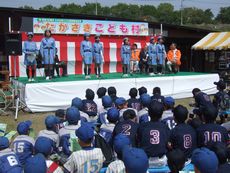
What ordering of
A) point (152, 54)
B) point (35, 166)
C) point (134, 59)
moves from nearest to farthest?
point (35, 166)
point (152, 54)
point (134, 59)

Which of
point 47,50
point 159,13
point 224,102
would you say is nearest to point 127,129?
point 224,102

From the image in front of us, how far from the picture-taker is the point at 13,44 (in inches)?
445

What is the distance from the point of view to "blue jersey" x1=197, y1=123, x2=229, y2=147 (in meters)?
4.39

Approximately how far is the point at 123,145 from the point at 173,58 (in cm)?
1157

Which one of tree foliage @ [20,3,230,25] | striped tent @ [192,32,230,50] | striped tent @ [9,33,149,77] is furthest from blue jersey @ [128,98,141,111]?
tree foliage @ [20,3,230,25]

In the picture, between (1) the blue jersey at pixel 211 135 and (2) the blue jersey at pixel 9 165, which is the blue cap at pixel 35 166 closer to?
(2) the blue jersey at pixel 9 165

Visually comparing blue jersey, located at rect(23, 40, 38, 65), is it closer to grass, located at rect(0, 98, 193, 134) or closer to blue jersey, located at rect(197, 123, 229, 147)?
grass, located at rect(0, 98, 193, 134)

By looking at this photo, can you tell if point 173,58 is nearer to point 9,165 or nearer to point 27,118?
point 27,118

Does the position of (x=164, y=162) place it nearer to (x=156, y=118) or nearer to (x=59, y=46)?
(x=156, y=118)

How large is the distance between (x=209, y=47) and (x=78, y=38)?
7538 millimetres

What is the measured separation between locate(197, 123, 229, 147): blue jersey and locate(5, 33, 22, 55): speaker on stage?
818cm

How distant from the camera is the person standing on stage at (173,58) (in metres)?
14.7

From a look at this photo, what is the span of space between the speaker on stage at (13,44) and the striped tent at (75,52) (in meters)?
4.36

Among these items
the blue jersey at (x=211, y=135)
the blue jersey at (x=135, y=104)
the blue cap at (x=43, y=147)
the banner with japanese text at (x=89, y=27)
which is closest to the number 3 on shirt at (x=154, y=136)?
the blue jersey at (x=211, y=135)
